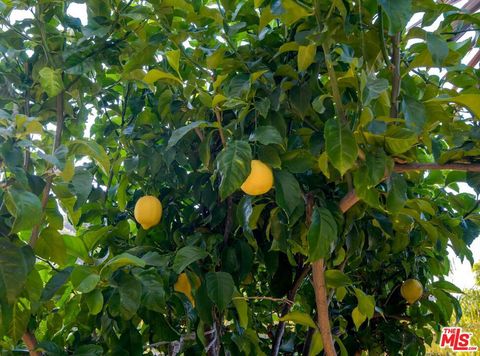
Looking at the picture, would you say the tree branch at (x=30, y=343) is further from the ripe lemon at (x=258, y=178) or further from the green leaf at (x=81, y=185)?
the ripe lemon at (x=258, y=178)

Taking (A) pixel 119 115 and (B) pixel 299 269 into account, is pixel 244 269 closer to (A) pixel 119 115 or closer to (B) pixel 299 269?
(B) pixel 299 269

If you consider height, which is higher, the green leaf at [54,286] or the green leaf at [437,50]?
the green leaf at [437,50]

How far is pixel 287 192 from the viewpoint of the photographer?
75 cm

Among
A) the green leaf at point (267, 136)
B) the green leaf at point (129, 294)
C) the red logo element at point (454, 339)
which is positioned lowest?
the red logo element at point (454, 339)

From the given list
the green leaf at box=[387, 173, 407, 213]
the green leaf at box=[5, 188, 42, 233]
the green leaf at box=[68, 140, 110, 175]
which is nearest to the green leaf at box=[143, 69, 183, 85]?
the green leaf at box=[68, 140, 110, 175]

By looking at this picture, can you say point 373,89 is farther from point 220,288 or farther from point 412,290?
point 412,290

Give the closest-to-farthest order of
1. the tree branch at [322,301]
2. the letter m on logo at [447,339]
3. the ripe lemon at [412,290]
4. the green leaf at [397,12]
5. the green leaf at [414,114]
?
the green leaf at [397,12]
the green leaf at [414,114]
the tree branch at [322,301]
the ripe lemon at [412,290]
the letter m on logo at [447,339]

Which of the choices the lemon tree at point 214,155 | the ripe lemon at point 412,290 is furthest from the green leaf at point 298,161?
the ripe lemon at point 412,290

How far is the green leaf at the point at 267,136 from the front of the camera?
704 millimetres

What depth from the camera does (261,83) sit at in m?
0.81

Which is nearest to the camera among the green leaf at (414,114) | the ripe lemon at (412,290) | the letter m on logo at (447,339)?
the green leaf at (414,114)

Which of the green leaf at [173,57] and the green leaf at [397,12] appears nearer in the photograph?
the green leaf at [397,12]

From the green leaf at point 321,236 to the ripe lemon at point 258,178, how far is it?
3.5 inches

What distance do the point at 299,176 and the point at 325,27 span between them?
279 millimetres
